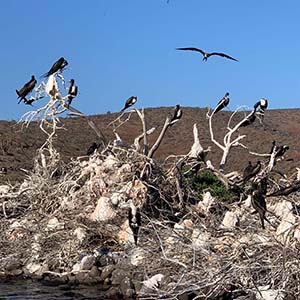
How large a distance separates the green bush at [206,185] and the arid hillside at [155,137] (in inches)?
156

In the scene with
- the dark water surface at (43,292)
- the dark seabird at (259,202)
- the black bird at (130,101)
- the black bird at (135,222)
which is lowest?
the dark water surface at (43,292)

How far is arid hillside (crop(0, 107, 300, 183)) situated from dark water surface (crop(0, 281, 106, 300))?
8.54 metres

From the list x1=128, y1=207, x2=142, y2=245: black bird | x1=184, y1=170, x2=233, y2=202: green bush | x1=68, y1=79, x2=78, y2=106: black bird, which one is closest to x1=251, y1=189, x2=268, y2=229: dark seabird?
x1=128, y1=207, x2=142, y2=245: black bird

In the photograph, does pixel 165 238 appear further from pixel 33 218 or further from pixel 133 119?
pixel 133 119

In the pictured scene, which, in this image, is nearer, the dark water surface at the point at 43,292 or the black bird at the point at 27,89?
the dark water surface at the point at 43,292

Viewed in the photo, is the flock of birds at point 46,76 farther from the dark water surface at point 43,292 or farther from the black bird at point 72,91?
the dark water surface at point 43,292

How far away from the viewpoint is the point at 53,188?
45.9ft

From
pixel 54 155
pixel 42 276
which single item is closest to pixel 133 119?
pixel 54 155

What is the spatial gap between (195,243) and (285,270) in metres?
1.34

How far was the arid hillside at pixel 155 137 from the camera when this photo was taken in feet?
88.2

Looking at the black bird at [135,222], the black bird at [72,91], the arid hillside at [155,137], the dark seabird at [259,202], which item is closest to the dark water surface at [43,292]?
the black bird at [135,222]

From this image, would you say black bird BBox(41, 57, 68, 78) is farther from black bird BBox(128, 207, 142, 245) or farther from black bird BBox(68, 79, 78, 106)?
black bird BBox(128, 207, 142, 245)

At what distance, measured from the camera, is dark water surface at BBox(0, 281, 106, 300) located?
10.9 meters

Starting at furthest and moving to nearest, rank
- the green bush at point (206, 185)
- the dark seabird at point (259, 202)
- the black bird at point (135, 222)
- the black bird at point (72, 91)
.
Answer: the green bush at point (206, 185) < the black bird at point (72, 91) < the black bird at point (135, 222) < the dark seabird at point (259, 202)
